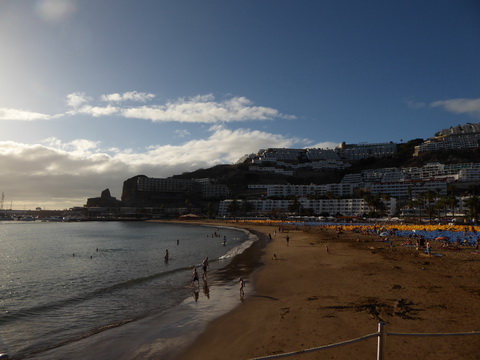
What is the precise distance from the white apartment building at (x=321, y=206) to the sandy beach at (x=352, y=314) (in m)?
108

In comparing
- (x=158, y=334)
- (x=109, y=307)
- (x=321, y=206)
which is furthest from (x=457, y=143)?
(x=158, y=334)

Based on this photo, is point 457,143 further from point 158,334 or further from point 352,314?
point 158,334

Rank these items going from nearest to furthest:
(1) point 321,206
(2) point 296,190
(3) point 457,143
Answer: (1) point 321,206 < (2) point 296,190 < (3) point 457,143

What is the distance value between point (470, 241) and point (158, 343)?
136 feet

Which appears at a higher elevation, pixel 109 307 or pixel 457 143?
pixel 457 143

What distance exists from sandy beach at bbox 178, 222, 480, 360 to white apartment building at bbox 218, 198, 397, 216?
10832 cm

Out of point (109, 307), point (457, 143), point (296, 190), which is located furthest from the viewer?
point (457, 143)

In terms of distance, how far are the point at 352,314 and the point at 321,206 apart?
135 m

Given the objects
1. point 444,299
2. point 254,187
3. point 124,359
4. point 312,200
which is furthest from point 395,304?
point 254,187

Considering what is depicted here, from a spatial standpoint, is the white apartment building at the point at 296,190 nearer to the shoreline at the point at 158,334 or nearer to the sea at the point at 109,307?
the sea at the point at 109,307

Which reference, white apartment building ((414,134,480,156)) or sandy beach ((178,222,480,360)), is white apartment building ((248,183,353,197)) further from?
sandy beach ((178,222,480,360))

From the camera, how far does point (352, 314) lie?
13406 mm

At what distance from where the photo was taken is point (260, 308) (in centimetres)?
1603

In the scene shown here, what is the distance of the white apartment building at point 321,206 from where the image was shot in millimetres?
A: 127363
